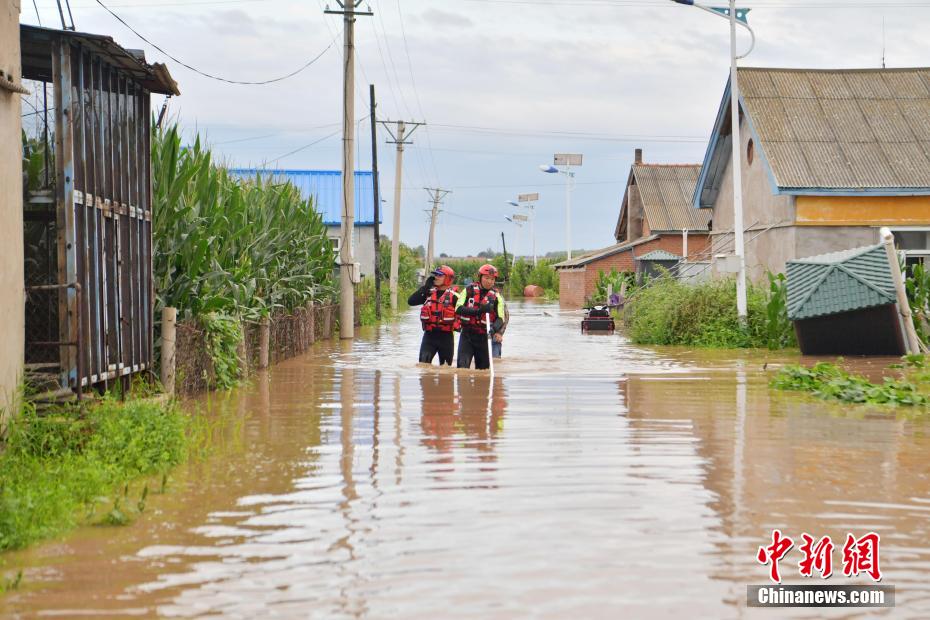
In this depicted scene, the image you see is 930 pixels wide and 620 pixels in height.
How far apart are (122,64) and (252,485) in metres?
5.04

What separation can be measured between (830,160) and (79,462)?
22833 millimetres

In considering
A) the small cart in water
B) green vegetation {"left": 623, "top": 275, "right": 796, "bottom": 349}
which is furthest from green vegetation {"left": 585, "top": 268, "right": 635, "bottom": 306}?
green vegetation {"left": 623, "top": 275, "right": 796, "bottom": 349}

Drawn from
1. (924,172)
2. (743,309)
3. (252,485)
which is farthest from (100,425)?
(924,172)

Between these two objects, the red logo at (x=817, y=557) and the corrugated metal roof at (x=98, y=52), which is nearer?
the red logo at (x=817, y=557)

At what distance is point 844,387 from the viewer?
564 inches

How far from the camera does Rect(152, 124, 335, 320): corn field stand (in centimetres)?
1381

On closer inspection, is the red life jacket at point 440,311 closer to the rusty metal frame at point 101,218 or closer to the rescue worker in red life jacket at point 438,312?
the rescue worker in red life jacket at point 438,312

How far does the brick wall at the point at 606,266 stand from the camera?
172ft

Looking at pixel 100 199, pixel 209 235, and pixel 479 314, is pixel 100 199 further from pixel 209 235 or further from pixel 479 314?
pixel 479 314

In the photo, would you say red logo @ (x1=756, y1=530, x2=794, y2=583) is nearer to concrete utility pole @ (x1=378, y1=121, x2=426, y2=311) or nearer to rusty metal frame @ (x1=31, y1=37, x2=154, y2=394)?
rusty metal frame @ (x1=31, y1=37, x2=154, y2=394)

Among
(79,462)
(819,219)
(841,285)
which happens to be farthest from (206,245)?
(819,219)

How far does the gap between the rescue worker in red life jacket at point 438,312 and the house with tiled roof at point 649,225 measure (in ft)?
104

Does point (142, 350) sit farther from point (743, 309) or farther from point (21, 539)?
point (743, 309)

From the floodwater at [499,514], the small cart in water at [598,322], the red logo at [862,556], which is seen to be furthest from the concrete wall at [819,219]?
the red logo at [862,556]
